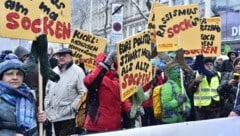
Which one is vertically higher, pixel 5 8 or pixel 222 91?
pixel 5 8

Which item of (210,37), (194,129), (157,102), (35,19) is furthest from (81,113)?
(210,37)

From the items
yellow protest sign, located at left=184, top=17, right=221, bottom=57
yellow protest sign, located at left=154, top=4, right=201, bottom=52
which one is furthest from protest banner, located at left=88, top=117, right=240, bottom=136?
yellow protest sign, located at left=184, top=17, right=221, bottom=57

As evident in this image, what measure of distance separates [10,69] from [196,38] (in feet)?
13.8

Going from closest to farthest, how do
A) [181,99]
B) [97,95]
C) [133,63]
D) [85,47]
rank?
[97,95] → [133,63] → [181,99] → [85,47]

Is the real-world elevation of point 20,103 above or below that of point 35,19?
below

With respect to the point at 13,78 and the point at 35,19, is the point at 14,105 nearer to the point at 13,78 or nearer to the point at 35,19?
the point at 13,78

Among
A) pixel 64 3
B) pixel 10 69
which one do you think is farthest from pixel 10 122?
pixel 64 3

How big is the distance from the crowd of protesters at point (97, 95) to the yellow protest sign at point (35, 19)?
1.01ft

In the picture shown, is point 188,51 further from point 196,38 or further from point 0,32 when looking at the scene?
point 0,32

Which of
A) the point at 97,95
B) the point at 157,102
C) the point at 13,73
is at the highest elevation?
the point at 13,73

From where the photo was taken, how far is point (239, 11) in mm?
27703

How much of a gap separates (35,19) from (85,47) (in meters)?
4.09

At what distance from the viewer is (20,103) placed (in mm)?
4363

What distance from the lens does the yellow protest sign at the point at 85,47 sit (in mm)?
9594
